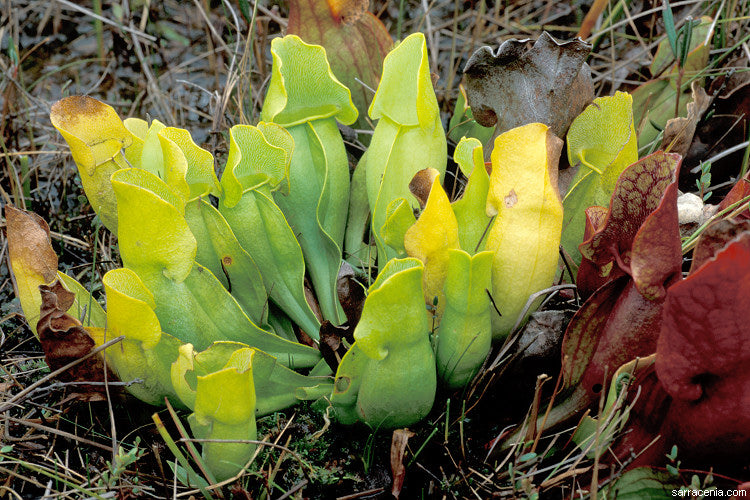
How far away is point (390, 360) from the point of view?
1.03 m

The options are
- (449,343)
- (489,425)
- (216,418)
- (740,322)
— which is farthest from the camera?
(489,425)

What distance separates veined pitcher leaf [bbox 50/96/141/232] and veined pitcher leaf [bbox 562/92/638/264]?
3.27 feet

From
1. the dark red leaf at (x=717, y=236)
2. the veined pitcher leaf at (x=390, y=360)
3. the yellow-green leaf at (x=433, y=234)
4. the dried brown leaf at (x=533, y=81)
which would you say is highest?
the dried brown leaf at (x=533, y=81)

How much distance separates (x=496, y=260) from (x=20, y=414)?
1111 mm

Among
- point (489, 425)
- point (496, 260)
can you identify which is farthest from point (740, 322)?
point (489, 425)

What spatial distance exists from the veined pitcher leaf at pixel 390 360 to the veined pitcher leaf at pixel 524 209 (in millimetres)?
219

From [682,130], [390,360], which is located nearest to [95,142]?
[390,360]

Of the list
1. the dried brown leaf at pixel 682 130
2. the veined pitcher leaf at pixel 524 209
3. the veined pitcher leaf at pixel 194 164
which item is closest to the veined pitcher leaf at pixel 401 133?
the veined pitcher leaf at pixel 524 209

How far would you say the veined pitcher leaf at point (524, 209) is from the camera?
A: 1.08 m

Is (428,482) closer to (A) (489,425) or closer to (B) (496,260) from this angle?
(A) (489,425)

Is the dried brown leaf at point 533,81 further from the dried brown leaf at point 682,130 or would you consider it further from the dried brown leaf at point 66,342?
the dried brown leaf at point 66,342

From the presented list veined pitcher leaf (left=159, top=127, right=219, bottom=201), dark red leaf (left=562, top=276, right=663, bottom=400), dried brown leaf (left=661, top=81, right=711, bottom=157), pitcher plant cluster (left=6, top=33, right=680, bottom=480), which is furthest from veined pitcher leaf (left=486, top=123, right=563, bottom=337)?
veined pitcher leaf (left=159, top=127, right=219, bottom=201)

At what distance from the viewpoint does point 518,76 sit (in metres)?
1.34

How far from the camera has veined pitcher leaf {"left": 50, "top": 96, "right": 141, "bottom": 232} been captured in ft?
4.06
